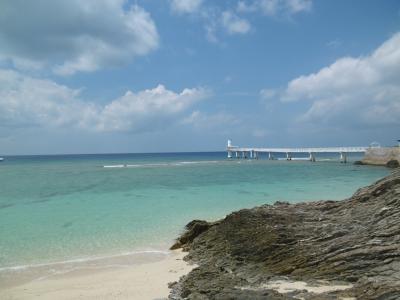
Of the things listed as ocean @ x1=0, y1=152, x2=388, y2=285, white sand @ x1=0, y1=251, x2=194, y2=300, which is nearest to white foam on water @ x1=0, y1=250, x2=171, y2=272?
ocean @ x1=0, y1=152, x2=388, y2=285

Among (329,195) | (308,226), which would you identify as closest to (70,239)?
(308,226)

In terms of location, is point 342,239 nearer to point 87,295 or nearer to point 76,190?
point 87,295

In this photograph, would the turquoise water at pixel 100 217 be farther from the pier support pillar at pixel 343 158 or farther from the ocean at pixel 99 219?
the pier support pillar at pixel 343 158

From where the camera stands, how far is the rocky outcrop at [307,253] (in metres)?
7.75

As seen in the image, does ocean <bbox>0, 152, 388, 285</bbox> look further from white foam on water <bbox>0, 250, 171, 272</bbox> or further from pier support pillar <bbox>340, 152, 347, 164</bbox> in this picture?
pier support pillar <bbox>340, 152, 347, 164</bbox>

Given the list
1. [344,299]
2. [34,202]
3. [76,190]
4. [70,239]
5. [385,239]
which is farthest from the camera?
[76,190]

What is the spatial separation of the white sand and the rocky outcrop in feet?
2.05

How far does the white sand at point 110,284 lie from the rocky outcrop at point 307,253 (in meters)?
0.62

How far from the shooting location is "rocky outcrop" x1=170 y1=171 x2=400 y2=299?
775 centimetres

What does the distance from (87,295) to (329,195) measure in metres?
21.5

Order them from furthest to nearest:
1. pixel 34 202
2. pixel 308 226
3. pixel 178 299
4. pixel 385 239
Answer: pixel 34 202 < pixel 308 226 < pixel 385 239 < pixel 178 299

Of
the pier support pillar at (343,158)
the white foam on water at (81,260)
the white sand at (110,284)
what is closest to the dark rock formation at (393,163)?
the pier support pillar at (343,158)

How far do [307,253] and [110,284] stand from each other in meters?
5.17

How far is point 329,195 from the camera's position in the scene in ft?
88.5
